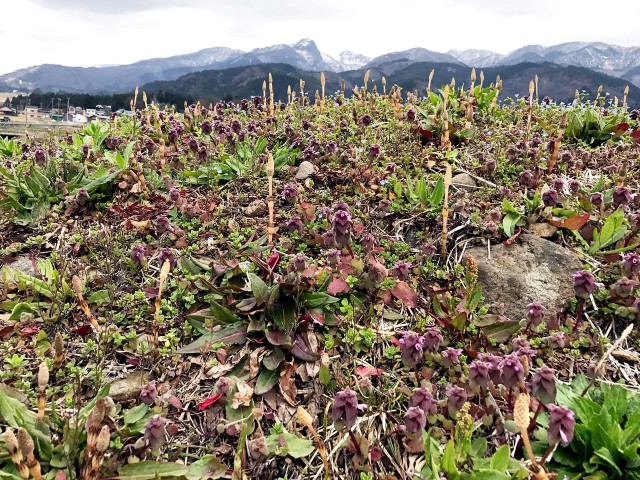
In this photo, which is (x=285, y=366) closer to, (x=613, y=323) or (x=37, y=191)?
(x=613, y=323)

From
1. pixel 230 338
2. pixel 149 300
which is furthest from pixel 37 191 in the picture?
pixel 230 338

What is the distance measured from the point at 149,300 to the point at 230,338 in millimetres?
994

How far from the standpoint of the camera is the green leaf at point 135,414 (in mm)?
2900

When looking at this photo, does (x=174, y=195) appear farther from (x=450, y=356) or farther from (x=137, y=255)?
(x=450, y=356)

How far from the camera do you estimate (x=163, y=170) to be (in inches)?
227

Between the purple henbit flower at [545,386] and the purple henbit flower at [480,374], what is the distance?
11.7 inches

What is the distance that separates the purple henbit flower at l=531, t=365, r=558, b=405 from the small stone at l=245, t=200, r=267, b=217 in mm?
3354

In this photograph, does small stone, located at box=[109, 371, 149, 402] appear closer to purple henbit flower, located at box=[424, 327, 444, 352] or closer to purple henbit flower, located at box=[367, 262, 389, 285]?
purple henbit flower, located at box=[367, 262, 389, 285]

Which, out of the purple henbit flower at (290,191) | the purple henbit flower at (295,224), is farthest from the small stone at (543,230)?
the purple henbit flower at (290,191)

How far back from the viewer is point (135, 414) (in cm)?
294

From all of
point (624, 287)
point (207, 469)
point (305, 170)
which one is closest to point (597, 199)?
point (624, 287)

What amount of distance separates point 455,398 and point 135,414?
212 centimetres

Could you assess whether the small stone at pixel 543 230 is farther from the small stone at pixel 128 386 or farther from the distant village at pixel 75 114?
the distant village at pixel 75 114

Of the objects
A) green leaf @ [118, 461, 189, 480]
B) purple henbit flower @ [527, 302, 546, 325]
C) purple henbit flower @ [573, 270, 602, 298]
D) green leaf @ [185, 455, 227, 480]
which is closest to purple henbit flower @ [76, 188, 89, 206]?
green leaf @ [118, 461, 189, 480]
